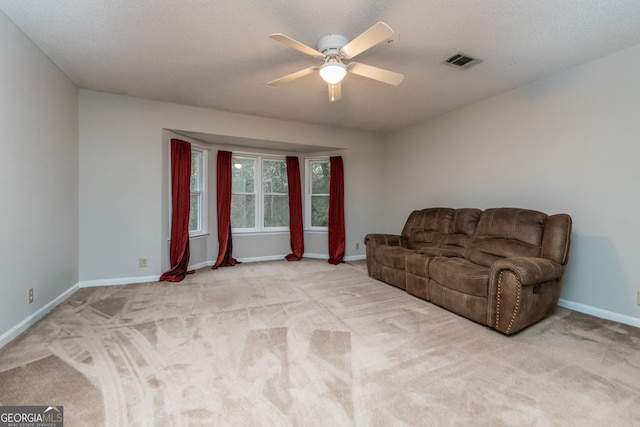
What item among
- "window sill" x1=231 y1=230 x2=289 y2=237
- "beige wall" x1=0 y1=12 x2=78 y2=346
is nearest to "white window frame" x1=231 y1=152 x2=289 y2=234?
"window sill" x1=231 y1=230 x2=289 y2=237

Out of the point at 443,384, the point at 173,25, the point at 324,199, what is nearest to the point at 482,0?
the point at 173,25

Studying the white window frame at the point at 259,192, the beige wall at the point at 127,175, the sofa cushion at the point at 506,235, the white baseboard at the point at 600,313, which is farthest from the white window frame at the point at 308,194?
the white baseboard at the point at 600,313

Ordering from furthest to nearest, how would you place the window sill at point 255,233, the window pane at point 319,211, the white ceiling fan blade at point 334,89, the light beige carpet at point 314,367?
the window pane at point 319,211, the window sill at point 255,233, the white ceiling fan blade at point 334,89, the light beige carpet at point 314,367

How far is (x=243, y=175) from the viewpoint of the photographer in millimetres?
5008

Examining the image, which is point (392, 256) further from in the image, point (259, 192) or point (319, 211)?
point (259, 192)

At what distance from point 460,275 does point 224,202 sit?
12.4 feet

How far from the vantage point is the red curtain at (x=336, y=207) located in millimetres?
5047

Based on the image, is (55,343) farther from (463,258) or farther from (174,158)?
(463,258)

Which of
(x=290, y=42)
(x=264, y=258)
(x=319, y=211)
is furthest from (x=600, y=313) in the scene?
(x=264, y=258)

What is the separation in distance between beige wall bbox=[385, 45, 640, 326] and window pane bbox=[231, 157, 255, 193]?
367cm

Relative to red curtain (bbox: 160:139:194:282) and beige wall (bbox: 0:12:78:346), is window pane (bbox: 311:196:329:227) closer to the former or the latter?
red curtain (bbox: 160:139:194:282)

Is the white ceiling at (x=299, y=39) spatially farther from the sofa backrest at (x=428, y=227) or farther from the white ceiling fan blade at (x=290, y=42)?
the sofa backrest at (x=428, y=227)

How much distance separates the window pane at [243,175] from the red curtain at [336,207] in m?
1.53

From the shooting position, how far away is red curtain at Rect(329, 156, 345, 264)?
505 centimetres
